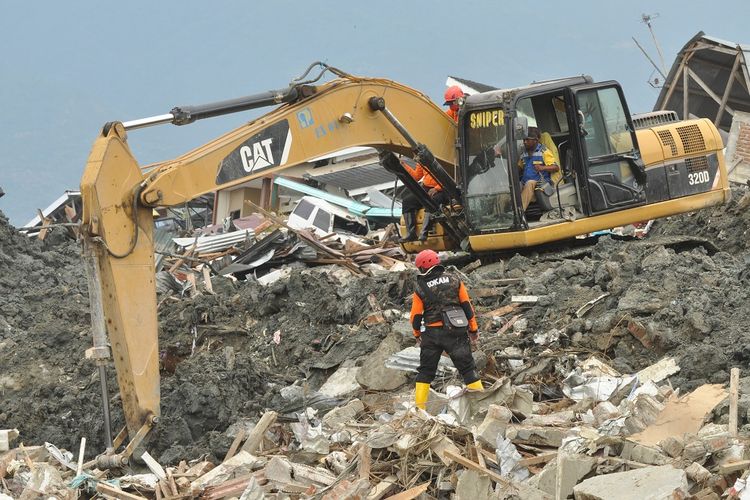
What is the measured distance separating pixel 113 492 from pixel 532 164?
6012mm

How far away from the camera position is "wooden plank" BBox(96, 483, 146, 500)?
24.7ft

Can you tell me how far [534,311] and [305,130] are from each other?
8.99 ft

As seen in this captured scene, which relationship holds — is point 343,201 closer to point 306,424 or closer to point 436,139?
point 436,139

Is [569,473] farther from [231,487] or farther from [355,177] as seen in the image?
[355,177]

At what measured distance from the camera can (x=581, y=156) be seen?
11828 mm

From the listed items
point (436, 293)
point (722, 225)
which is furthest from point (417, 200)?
point (722, 225)

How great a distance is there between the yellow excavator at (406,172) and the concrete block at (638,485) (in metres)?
3.36

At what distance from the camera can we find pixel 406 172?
1223cm

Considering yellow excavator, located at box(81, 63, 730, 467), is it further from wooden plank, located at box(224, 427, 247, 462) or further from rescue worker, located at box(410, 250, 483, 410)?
rescue worker, located at box(410, 250, 483, 410)

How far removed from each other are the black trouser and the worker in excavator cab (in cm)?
343

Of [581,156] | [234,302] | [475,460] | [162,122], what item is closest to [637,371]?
[475,460]

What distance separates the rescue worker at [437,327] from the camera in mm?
8922

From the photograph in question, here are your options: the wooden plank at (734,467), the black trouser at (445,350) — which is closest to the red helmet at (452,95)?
the black trouser at (445,350)

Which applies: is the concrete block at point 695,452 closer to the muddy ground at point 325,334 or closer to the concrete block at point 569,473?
the concrete block at point 569,473
